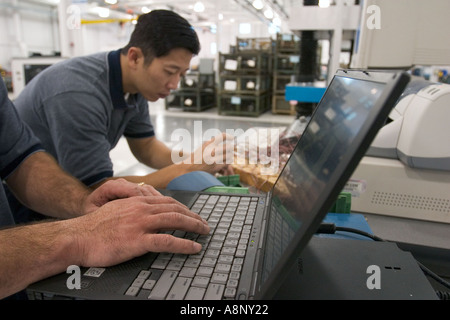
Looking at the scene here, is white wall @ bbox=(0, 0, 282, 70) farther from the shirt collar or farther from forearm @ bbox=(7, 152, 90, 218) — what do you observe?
forearm @ bbox=(7, 152, 90, 218)

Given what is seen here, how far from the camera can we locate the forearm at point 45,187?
921mm

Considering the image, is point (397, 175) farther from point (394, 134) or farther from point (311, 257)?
point (311, 257)

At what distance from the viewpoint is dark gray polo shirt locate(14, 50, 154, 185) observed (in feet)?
3.65

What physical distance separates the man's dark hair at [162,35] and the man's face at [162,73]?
0.02 meters

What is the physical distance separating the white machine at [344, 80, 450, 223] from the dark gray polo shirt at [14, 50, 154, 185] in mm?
867

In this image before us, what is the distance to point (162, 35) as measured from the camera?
1.21m

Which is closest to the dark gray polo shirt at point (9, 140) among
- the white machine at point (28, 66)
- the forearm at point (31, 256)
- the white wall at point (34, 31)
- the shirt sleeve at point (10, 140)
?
the shirt sleeve at point (10, 140)

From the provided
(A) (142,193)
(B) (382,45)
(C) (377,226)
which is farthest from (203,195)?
(B) (382,45)

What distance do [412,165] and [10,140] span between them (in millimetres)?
1170

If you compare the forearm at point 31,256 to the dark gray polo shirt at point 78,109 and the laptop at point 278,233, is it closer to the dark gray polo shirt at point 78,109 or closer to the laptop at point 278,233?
the laptop at point 278,233

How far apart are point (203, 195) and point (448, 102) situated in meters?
0.71

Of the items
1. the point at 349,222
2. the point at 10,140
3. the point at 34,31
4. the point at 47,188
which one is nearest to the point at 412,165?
the point at 349,222

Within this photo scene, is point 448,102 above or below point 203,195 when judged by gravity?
above

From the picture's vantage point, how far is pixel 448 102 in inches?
34.3
